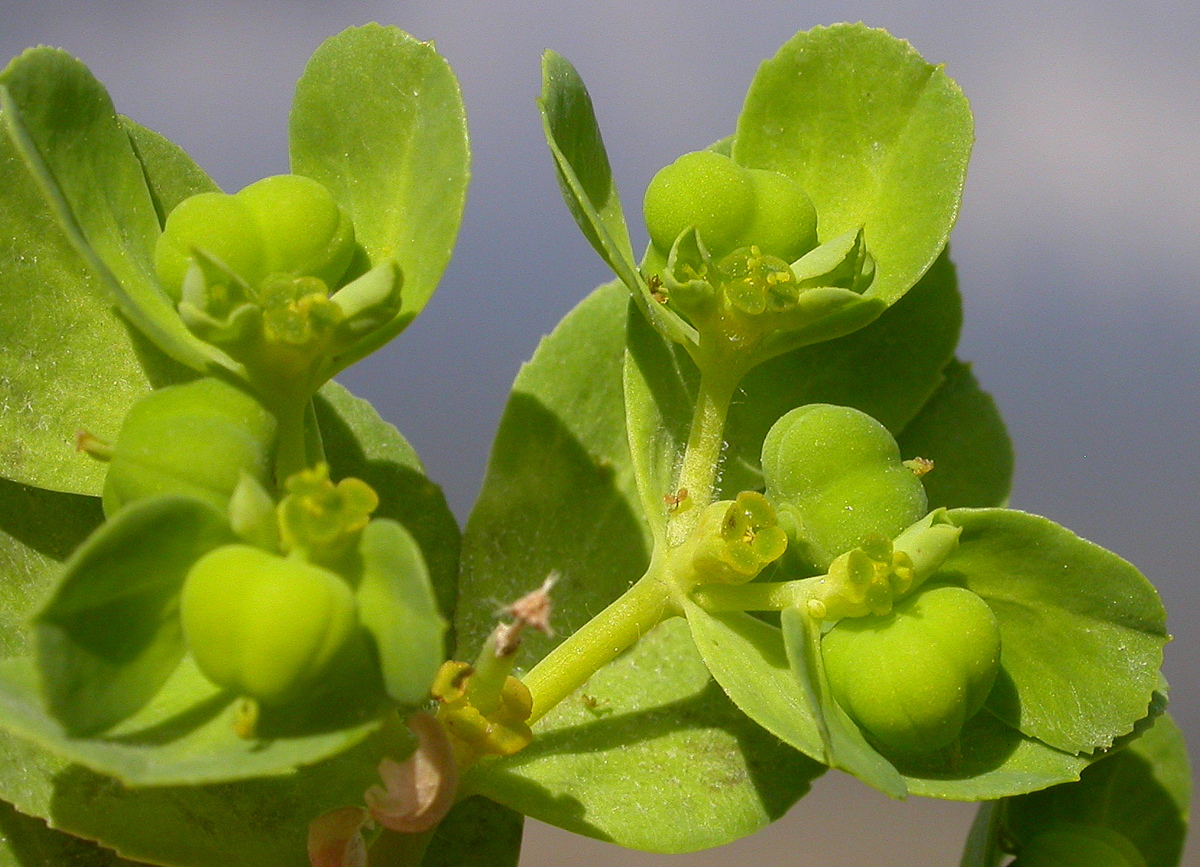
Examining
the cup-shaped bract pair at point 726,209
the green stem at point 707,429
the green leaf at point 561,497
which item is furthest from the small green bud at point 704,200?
the green leaf at point 561,497

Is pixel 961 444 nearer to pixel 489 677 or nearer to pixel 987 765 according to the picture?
pixel 987 765

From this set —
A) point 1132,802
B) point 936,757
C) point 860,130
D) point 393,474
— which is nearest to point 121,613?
point 393,474

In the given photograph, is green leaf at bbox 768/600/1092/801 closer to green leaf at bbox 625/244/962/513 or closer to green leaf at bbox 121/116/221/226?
green leaf at bbox 625/244/962/513

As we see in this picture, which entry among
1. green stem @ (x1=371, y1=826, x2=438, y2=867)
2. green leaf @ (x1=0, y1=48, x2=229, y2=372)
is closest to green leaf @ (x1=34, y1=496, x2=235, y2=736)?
green leaf @ (x1=0, y1=48, x2=229, y2=372)

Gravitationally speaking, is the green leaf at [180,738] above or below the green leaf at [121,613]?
below

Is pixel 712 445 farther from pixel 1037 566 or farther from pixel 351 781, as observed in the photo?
pixel 351 781

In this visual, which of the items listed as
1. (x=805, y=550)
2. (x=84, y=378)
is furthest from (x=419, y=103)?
(x=805, y=550)

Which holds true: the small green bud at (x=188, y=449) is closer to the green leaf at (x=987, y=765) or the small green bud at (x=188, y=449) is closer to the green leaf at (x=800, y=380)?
the green leaf at (x=800, y=380)
